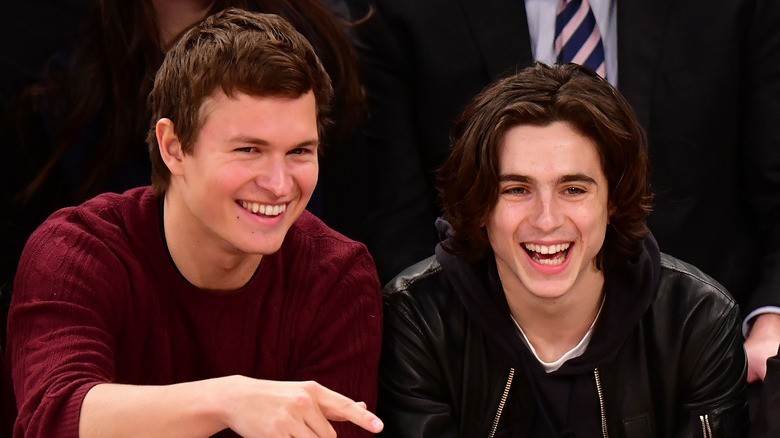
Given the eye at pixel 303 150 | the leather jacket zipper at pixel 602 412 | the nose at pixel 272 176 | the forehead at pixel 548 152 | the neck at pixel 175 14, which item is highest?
the neck at pixel 175 14

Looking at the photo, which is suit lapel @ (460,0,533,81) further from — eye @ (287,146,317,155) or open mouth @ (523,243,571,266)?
eye @ (287,146,317,155)

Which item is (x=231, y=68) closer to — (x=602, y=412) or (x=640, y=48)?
(x=602, y=412)

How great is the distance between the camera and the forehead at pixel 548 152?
2.58 m

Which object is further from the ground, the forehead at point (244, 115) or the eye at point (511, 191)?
the forehead at point (244, 115)

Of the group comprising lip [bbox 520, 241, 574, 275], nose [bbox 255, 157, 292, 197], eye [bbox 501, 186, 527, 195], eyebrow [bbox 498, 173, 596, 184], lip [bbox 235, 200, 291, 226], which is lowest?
lip [bbox 520, 241, 574, 275]

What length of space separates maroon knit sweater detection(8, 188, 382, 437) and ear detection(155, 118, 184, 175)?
0.15 metres

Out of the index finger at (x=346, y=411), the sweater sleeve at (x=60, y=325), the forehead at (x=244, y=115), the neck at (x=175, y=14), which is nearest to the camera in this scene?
the index finger at (x=346, y=411)

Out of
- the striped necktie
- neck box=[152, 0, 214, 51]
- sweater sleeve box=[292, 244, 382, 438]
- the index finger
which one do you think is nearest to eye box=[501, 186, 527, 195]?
sweater sleeve box=[292, 244, 382, 438]

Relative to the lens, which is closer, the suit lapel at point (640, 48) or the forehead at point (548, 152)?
the forehead at point (548, 152)

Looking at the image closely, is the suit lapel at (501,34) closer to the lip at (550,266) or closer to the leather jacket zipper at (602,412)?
the lip at (550,266)

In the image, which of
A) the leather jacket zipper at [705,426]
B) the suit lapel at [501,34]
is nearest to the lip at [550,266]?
the leather jacket zipper at [705,426]

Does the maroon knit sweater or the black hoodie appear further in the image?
the black hoodie

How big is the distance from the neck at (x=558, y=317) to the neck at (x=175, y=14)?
99 centimetres

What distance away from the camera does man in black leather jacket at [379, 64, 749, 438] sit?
261 centimetres
